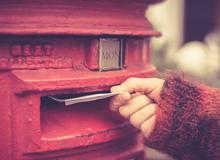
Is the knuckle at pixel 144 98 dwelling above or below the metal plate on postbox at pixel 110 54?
below

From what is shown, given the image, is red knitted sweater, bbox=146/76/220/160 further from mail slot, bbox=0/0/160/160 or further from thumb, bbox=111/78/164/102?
mail slot, bbox=0/0/160/160

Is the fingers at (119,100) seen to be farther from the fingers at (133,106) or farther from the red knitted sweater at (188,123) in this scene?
the red knitted sweater at (188,123)

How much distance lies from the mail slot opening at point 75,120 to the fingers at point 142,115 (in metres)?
0.08

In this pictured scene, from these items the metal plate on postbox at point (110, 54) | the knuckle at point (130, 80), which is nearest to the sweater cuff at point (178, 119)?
the knuckle at point (130, 80)

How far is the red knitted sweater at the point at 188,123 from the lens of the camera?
1.32 meters

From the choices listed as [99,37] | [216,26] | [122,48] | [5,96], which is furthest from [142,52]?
[216,26]

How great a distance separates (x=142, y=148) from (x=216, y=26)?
5.47 meters

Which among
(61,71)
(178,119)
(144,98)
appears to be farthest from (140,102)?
(61,71)

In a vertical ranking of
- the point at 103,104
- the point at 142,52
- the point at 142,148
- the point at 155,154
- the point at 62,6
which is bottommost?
the point at 155,154

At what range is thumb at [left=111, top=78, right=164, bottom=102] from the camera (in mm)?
1372

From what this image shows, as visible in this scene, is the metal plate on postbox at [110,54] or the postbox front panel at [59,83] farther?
the metal plate on postbox at [110,54]

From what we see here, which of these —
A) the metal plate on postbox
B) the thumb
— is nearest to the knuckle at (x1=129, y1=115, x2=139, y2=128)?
the thumb

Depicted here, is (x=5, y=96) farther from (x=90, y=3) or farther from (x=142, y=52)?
(x=142, y=52)

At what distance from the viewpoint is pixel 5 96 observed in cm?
127
